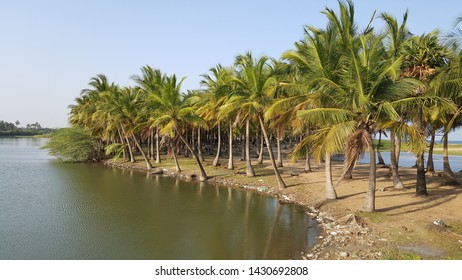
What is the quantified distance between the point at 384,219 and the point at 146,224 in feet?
36.2

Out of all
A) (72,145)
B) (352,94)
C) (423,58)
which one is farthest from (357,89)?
(72,145)

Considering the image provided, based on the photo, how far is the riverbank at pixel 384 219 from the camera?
11.1 meters

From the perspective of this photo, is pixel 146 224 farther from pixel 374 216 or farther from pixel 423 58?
pixel 423 58

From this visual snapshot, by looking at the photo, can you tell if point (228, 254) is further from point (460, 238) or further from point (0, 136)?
point (0, 136)

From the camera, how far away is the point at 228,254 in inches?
468

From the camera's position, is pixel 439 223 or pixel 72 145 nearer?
pixel 439 223

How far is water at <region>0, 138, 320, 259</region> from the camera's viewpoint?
1220 centimetres

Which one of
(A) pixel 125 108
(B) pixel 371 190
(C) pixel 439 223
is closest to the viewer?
(C) pixel 439 223

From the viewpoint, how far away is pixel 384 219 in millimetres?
14391

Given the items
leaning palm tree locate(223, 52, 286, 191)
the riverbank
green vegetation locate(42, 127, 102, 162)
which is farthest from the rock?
green vegetation locate(42, 127, 102, 162)

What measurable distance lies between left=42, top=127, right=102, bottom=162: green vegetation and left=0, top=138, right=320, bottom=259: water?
20.6 meters

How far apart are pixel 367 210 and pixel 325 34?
30.7 feet

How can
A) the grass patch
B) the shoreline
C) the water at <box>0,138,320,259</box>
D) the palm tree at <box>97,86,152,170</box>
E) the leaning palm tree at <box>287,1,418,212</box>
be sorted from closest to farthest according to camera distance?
the shoreline < the water at <box>0,138,320,259</box> < the leaning palm tree at <box>287,1,418,212</box> < the grass patch < the palm tree at <box>97,86,152,170</box>

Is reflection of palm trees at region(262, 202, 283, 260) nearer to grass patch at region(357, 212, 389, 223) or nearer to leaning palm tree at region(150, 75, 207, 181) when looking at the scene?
grass patch at region(357, 212, 389, 223)
